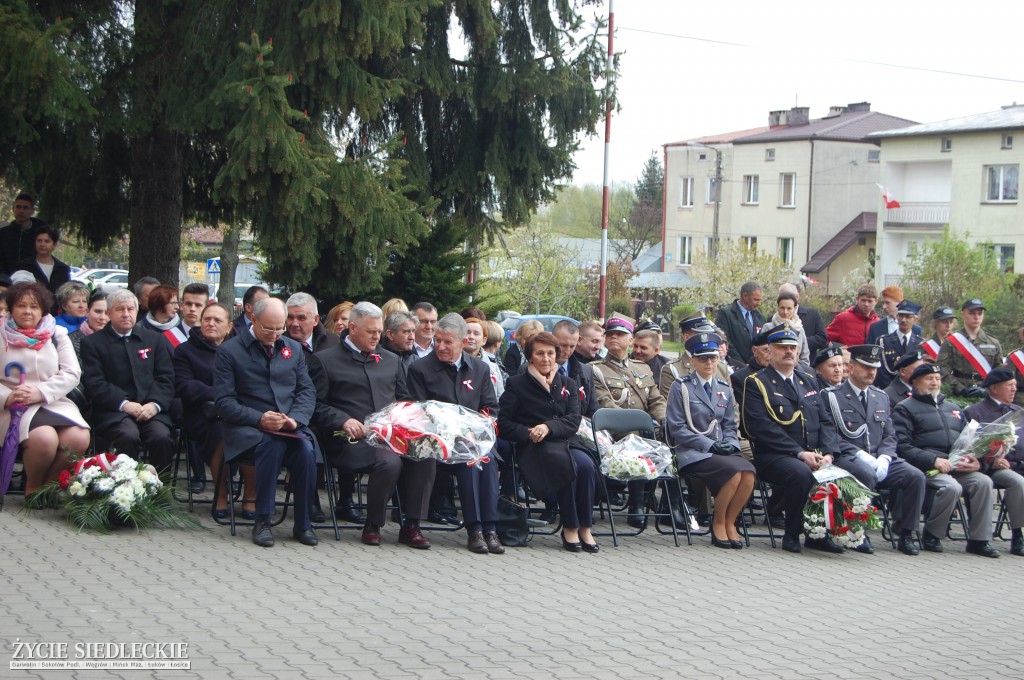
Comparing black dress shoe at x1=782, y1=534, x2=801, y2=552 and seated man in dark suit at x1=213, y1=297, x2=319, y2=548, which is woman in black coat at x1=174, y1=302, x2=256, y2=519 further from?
black dress shoe at x1=782, y1=534, x2=801, y2=552

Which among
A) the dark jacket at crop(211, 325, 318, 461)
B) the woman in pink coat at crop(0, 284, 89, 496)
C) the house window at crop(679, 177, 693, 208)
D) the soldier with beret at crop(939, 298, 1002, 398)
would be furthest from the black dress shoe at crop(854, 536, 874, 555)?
the house window at crop(679, 177, 693, 208)

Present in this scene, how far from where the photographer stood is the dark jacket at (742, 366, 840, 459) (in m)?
9.41

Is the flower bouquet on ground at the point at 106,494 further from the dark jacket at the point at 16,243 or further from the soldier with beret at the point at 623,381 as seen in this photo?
the dark jacket at the point at 16,243

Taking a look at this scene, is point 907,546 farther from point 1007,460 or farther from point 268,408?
point 268,408

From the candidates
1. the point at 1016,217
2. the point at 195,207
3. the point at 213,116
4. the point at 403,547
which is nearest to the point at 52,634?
the point at 403,547

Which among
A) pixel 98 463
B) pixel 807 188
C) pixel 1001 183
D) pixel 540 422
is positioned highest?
pixel 807 188

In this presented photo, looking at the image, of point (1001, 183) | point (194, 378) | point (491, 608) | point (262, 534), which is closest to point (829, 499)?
point (491, 608)

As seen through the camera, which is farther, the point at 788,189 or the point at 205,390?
the point at 788,189

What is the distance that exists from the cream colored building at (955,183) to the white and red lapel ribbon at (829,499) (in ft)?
119

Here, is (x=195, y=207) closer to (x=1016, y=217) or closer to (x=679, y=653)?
(x=679, y=653)

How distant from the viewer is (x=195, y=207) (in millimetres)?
16359

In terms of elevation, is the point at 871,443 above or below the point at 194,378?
below

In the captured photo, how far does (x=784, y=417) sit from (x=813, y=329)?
132 inches

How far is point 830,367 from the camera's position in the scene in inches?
390
